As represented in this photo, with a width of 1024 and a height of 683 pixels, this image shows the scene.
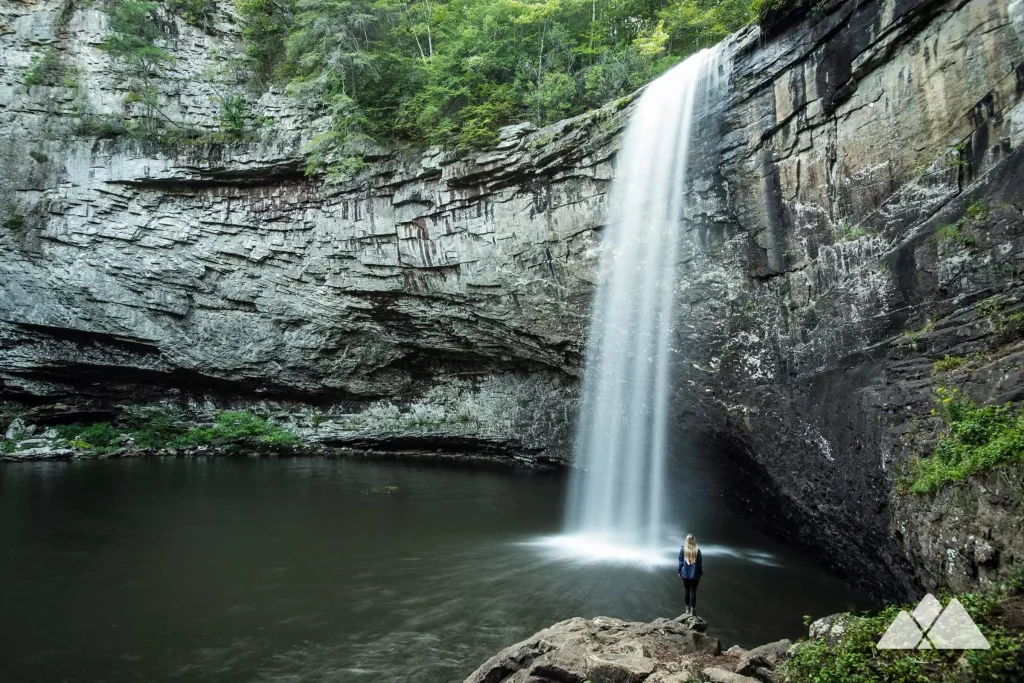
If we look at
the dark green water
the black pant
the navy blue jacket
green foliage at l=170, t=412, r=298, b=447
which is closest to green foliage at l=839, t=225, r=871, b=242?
the navy blue jacket

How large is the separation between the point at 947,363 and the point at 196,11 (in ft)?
89.1

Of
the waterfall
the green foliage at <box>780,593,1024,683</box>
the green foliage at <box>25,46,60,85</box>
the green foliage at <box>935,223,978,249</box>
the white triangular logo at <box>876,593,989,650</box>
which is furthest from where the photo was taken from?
the green foliage at <box>25,46,60,85</box>

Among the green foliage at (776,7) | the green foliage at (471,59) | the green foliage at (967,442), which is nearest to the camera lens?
the green foliage at (967,442)

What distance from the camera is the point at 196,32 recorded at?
22.9 m

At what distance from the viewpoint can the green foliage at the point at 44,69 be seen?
20.9 meters

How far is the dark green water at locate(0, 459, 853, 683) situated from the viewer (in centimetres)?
709

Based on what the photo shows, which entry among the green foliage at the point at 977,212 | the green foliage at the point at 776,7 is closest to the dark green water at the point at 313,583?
the green foliage at the point at 977,212

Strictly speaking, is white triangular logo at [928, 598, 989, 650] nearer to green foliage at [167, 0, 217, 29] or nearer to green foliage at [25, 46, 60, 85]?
green foliage at [167, 0, 217, 29]

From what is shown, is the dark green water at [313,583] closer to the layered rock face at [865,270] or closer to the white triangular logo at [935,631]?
the layered rock face at [865,270]

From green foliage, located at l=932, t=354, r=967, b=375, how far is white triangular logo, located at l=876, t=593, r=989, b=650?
14.1 ft

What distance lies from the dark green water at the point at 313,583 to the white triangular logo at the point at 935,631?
3.67 metres

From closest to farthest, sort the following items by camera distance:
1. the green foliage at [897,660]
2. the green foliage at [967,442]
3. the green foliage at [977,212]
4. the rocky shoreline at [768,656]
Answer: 1. the green foliage at [897,660]
2. the rocky shoreline at [768,656]
3. the green foliage at [967,442]
4. the green foliage at [977,212]

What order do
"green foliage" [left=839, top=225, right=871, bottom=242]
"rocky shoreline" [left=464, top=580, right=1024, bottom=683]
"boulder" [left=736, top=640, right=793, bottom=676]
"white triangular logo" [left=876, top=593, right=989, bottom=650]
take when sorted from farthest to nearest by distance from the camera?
"green foliage" [left=839, top=225, right=871, bottom=242] → "boulder" [left=736, top=640, right=793, bottom=676] → "white triangular logo" [left=876, top=593, right=989, bottom=650] → "rocky shoreline" [left=464, top=580, right=1024, bottom=683]

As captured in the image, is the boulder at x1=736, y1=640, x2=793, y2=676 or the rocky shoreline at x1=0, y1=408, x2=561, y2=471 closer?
the boulder at x1=736, y1=640, x2=793, y2=676
